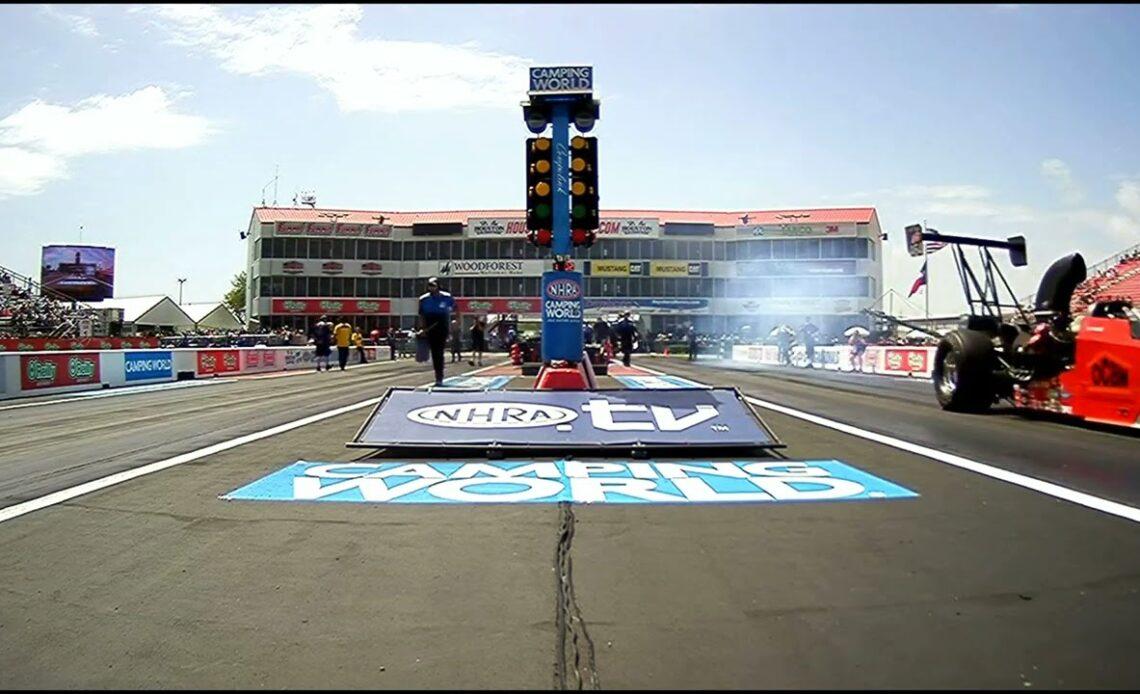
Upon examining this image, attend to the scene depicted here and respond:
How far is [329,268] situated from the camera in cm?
7119

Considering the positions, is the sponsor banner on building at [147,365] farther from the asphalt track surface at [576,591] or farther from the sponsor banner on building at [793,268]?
the sponsor banner on building at [793,268]

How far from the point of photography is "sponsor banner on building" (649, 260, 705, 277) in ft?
230

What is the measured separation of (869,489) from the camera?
6.03 metres

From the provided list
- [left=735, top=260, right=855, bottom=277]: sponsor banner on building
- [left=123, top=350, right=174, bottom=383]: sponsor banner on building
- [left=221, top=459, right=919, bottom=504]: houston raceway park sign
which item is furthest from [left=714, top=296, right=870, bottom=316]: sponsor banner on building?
[left=221, top=459, right=919, bottom=504]: houston raceway park sign

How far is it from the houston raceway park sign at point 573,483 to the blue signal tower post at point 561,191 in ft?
16.3

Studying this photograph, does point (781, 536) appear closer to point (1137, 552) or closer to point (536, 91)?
point (1137, 552)

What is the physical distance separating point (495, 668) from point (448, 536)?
188cm

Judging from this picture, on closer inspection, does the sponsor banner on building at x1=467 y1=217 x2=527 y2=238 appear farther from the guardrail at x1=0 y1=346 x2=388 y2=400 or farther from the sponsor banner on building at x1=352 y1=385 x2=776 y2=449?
the sponsor banner on building at x1=352 y1=385 x2=776 y2=449

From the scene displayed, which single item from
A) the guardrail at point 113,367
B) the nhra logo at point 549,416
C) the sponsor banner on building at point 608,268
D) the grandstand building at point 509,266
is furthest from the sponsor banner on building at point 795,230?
the nhra logo at point 549,416

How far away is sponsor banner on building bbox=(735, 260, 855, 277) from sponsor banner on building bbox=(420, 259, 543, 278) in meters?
17.2

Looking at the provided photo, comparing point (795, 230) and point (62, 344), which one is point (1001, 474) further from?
point (795, 230)

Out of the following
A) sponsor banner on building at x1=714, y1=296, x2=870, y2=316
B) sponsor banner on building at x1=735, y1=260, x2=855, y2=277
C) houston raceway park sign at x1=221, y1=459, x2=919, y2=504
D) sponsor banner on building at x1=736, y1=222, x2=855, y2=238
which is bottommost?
houston raceway park sign at x1=221, y1=459, x2=919, y2=504

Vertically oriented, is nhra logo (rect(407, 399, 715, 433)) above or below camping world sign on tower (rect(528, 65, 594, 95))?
below

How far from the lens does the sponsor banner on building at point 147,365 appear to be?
72.3 feet
